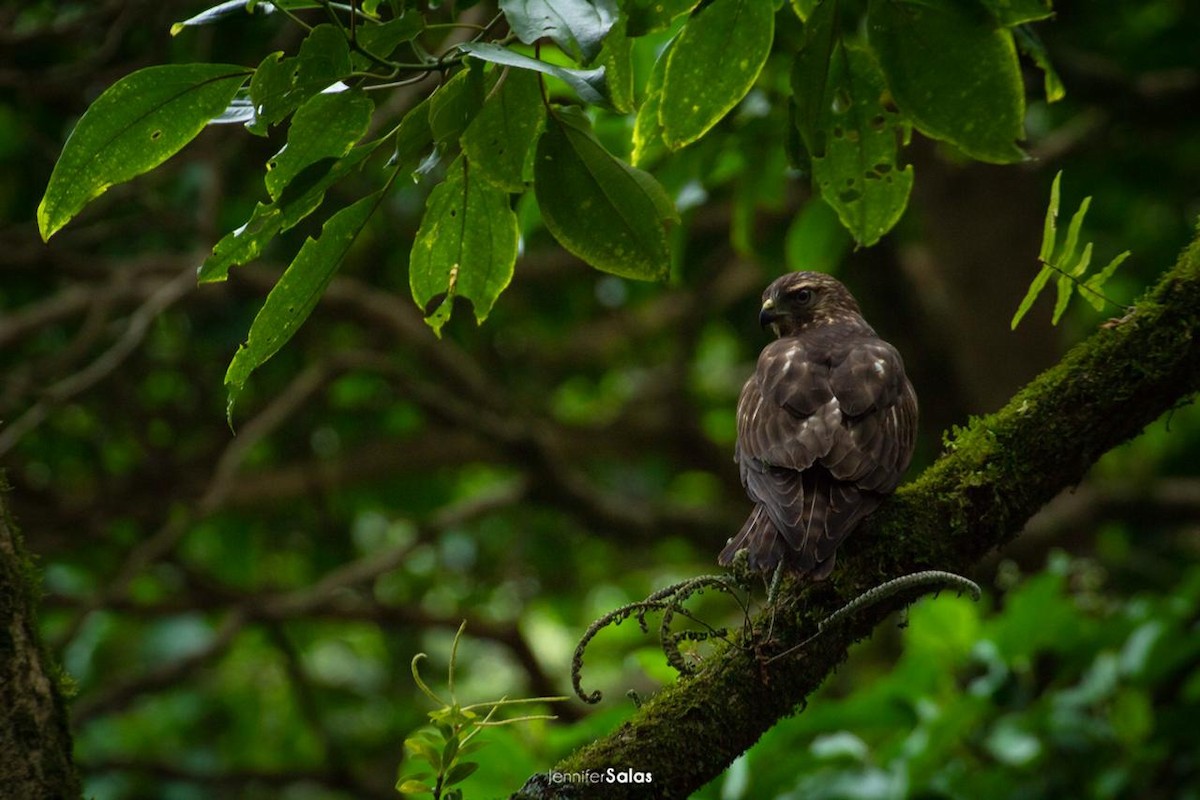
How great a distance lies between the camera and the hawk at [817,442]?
234 cm

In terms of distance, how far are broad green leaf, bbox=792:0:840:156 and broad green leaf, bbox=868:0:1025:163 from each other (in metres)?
0.07

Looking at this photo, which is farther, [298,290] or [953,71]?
[953,71]

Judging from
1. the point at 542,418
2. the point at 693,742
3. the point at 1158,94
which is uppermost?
the point at 693,742

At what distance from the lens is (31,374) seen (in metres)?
5.09

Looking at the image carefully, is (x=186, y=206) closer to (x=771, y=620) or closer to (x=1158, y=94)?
(x=1158, y=94)

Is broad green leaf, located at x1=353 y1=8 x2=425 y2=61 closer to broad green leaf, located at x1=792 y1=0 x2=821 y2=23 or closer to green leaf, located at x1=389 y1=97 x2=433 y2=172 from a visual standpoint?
green leaf, located at x1=389 y1=97 x2=433 y2=172

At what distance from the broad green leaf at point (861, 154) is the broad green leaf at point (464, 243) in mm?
566

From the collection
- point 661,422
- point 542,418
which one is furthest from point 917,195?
point 542,418

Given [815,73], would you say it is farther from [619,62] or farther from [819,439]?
[819,439]

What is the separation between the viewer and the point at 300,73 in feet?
5.70

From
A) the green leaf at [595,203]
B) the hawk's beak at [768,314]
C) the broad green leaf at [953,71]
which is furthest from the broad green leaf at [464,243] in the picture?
the hawk's beak at [768,314]

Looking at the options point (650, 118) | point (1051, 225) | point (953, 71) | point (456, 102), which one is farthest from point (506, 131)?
point (1051, 225)

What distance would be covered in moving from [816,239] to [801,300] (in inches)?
7.3

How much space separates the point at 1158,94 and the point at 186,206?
165 inches
